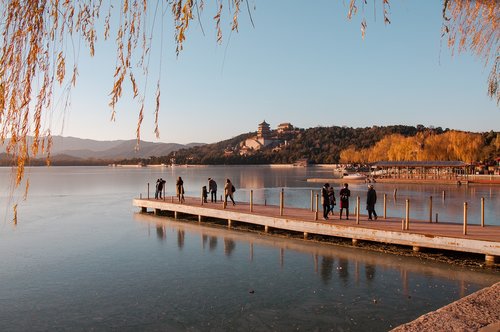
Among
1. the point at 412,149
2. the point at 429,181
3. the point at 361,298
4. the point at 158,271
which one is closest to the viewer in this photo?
the point at 361,298

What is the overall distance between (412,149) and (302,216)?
76.9 meters

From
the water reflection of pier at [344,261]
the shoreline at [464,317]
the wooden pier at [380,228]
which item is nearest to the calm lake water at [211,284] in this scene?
the water reflection of pier at [344,261]

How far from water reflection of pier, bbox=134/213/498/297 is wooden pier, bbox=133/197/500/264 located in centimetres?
66

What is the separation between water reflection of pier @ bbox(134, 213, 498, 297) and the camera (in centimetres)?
→ 1356

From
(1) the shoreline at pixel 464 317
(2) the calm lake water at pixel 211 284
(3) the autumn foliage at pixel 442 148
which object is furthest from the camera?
(3) the autumn foliage at pixel 442 148

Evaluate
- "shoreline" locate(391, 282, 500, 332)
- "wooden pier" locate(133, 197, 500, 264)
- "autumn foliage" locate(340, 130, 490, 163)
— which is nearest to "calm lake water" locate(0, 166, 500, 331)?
"wooden pier" locate(133, 197, 500, 264)

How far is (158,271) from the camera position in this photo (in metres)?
15.0

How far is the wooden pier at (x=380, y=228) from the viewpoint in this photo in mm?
14797

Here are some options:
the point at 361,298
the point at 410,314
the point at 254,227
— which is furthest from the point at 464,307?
the point at 254,227

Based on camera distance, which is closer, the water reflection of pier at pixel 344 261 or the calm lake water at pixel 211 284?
the calm lake water at pixel 211 284

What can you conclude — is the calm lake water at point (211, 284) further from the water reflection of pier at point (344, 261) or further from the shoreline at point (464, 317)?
the shoreline at point (464, 317)

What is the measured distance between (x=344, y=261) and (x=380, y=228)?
249 centimetres

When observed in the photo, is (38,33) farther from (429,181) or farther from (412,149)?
(412,149)

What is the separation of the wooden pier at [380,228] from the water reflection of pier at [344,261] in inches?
26.1
